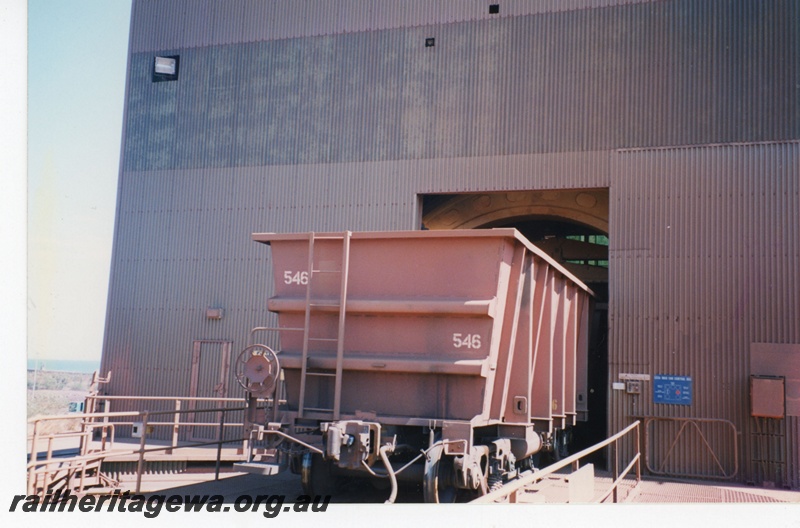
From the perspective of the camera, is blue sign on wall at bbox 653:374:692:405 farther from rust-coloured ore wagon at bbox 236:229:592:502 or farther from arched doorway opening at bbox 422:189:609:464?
rust-coloured ore wagon at bbox 236:229:592:502

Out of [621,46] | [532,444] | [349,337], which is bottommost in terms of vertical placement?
[532,444]

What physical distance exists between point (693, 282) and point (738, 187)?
2138mm

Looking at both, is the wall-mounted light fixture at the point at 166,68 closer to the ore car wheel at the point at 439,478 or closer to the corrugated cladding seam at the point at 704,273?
the corrugated cladding seam at the point at 704,273

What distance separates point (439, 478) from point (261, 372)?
244 centimetres

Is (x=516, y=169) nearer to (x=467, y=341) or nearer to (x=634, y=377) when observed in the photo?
(x=634, y=377)

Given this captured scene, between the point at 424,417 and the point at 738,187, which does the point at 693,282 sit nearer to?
the point at 738,187

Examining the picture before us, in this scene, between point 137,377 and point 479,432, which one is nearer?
point 479,432

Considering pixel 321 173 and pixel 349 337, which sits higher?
pixel 321 173

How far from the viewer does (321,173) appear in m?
18.2

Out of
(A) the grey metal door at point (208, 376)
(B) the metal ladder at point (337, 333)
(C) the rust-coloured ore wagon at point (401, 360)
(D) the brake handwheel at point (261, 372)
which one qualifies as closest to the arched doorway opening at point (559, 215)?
(A) the grey metal door at point (208, 376)

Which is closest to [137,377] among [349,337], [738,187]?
[349,337]

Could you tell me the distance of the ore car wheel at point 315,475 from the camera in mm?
9727

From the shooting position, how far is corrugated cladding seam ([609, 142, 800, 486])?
14938 millimetres

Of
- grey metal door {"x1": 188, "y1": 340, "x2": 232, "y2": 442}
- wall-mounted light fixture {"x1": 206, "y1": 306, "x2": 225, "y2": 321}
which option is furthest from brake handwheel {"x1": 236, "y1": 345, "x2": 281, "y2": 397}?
wall-mounted light fixture {"x1": 206, "y1": 306, "x2": 225, "y2": 321}
